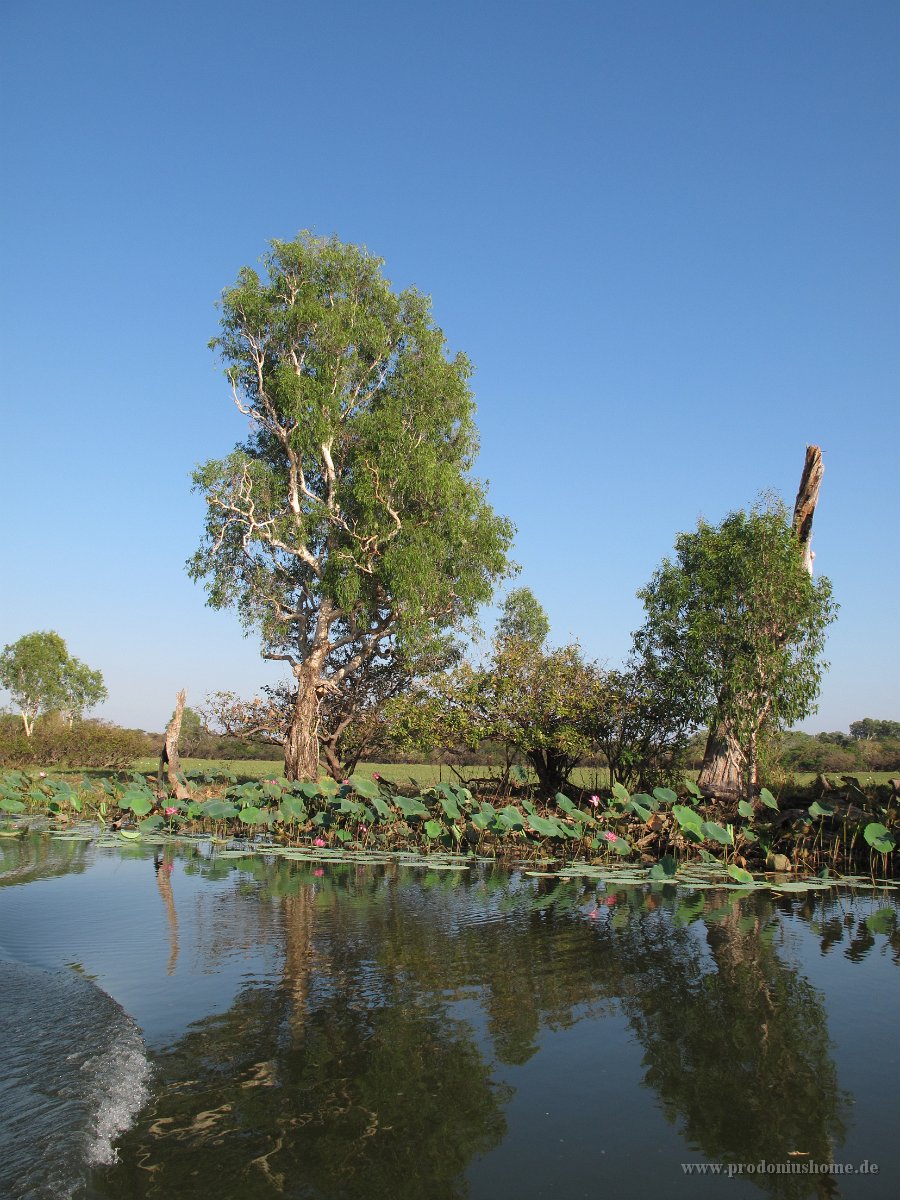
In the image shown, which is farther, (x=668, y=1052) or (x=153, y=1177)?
(x=668, y=1052)

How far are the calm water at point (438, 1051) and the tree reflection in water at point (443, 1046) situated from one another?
2 cm

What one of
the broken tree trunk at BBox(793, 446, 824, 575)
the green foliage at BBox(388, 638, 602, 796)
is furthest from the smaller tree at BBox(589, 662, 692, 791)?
the broken tree trunk at BBox(793, 446, 824, 575)

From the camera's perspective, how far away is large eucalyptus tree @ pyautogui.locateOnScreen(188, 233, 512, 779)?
22594 mm

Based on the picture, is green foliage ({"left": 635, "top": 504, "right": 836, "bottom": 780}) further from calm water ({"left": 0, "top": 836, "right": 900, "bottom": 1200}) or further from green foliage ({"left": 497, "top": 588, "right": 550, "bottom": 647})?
green foliage ({"left": 497, "top": 588, "right": 550, "bottom": 647})

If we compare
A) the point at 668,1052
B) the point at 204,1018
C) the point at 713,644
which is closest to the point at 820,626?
the point at 713,644

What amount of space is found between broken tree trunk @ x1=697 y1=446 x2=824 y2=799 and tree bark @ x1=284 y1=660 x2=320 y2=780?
10185 mm

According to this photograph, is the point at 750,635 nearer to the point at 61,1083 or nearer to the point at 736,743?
the point at 736,743

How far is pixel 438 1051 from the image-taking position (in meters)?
4.32

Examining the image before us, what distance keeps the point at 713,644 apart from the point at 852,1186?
50.1 feet

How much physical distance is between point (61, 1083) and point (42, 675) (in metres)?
63.1

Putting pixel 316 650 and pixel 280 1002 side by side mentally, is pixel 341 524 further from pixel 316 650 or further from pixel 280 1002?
pixel 280 1002

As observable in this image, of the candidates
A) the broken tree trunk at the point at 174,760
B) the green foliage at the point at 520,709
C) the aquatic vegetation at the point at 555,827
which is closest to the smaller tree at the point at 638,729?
the green foliage at the point at 520,709

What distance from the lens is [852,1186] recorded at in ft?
10.1

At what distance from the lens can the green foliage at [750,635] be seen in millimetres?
17250
